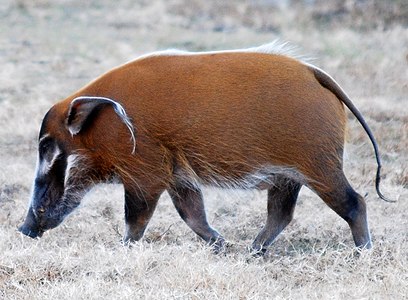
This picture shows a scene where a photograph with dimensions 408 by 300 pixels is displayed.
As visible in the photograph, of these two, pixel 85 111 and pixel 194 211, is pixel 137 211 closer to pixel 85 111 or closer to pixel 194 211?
pixel 194 211

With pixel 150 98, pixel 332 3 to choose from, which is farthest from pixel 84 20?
pixel 150 98

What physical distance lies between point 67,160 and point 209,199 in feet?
6.23

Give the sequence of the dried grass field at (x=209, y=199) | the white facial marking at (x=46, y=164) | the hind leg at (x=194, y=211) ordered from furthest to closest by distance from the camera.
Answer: the hind leg at (x=194, y=211)
the white facial marking at (x=46, y=164)
the dried grass field at (x=209, y=199)

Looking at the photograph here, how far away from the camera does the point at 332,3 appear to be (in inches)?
787

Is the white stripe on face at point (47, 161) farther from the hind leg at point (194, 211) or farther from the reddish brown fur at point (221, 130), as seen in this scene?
the hind leg at point (194, 211)

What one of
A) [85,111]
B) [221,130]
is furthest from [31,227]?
[221,130]

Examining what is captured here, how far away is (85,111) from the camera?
6914mm

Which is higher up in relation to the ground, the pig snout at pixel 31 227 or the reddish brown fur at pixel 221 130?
the reddish brown fur at pixel 221 130

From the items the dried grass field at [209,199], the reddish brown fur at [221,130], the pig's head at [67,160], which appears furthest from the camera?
the pig's head at [67,160]

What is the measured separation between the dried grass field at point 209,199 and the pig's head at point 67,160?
175 mm

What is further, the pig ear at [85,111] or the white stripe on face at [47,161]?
the white stripe on face at [47,161]

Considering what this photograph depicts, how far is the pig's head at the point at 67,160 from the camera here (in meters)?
6.94

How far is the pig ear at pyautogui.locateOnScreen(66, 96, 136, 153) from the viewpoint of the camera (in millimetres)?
6809

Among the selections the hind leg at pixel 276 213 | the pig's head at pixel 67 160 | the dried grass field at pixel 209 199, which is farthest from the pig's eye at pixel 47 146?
the hind leg at pixel 276 213
